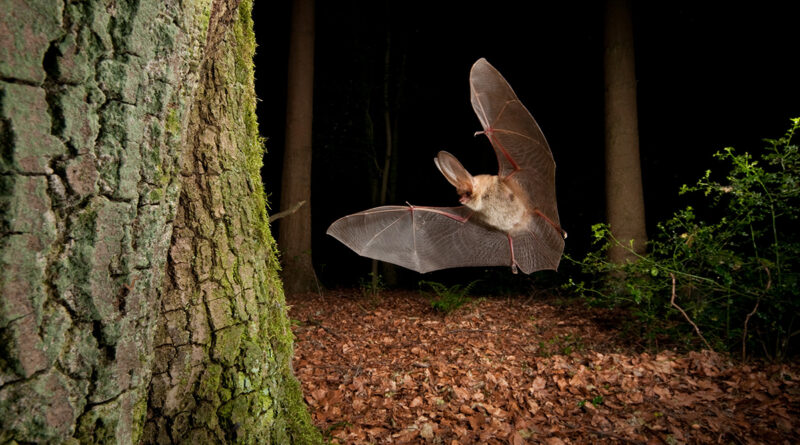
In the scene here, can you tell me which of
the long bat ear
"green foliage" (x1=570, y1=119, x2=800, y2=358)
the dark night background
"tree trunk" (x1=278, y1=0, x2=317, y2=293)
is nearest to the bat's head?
the long bat ear

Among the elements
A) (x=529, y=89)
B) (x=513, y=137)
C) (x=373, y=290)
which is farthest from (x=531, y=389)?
(x=529, y=89)

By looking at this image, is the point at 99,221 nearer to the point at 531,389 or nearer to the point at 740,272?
the point at 531,389

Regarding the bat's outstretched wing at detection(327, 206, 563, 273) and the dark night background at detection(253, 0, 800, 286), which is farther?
the dark night background at detection(253, 0, 800, 286)

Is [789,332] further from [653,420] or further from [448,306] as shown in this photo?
[448,306]

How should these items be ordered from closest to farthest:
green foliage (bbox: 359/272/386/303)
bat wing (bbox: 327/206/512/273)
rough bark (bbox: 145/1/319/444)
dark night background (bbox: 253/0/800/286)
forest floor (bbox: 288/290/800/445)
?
rough bark (bbox: 145/1/319/444) → forest floor (bbox: 288/290/800/445) → bat wing (bbox: 327/206/512/273) → dark night background (bbox: 253/0/800/286) → green foliage (bbox: 359/272/386/303)

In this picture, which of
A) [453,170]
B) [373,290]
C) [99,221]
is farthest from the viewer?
[373,290]

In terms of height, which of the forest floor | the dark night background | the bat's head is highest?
the dark night background

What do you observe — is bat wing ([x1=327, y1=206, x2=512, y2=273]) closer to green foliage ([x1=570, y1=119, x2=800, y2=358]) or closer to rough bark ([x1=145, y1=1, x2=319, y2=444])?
green foliage ([x1=570, y1=119, x2=800, y2=358])
